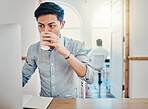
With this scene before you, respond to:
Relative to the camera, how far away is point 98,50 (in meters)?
3.93

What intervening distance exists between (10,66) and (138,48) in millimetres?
2509

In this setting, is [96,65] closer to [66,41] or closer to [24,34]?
[24,34]

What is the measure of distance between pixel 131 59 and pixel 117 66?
1.75ft

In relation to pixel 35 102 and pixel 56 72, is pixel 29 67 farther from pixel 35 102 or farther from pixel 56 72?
pixel 35 102

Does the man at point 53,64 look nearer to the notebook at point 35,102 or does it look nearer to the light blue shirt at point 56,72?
the light blue shirt at point 56,72

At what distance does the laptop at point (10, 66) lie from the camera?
509 mm

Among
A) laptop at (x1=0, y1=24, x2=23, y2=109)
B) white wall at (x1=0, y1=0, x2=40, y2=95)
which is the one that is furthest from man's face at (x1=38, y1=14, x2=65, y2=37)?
white wall at (x1=0, y1=0, x2=40, y2=95)

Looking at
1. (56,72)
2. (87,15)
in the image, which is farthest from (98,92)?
(87,15)

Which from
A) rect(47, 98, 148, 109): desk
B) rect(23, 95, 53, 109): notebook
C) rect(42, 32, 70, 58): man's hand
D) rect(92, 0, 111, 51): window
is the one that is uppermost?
rect(92, 0, 111, 51): window

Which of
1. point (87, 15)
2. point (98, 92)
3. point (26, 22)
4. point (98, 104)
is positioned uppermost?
point (87, 15)

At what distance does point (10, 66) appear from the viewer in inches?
20.4

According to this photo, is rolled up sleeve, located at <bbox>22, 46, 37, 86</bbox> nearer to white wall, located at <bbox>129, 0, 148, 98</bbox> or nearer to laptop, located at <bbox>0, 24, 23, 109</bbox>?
laptop, located at <bbox>0, 24, 23, 109</bbox>

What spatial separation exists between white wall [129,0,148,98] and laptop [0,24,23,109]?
95.3 inches

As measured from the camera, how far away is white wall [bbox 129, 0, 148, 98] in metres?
2.57
